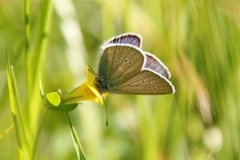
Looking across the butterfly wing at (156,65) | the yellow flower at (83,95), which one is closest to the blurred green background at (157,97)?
the yellow flower at (83,95)

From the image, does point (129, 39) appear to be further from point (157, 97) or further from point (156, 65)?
point (157, 97)

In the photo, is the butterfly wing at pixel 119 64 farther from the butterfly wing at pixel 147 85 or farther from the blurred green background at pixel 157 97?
the blurred green background at pixel 157 97

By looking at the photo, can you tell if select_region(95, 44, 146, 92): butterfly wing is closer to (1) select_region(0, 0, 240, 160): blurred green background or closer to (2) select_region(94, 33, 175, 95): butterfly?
(2) select_region(94, 33, 175, 95): butterfly

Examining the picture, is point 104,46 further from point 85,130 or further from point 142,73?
point 85,130

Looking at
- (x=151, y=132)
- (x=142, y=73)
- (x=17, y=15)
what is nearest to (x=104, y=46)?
(x=142, y=73)

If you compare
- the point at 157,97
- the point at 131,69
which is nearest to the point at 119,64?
the point at 131,69

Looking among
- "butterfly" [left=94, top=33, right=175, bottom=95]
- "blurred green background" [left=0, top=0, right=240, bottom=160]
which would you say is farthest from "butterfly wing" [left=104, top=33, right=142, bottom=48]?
"blurred green background" [left=0, top=0, right=240, bottom=160]

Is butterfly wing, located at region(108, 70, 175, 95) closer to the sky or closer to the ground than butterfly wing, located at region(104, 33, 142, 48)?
closer to the ground
